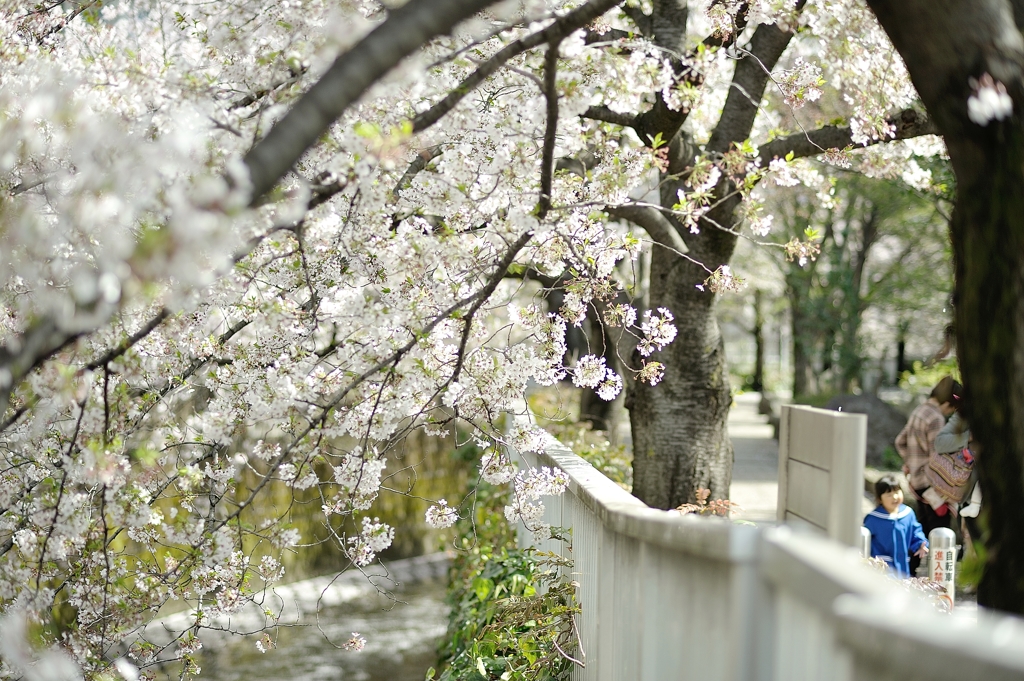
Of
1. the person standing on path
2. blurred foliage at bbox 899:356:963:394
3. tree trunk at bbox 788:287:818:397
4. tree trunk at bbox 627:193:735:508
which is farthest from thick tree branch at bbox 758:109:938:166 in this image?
tree trunk at bbox 788:287:818:397

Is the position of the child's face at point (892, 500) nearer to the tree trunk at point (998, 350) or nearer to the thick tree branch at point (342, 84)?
the tree trunk at point (998, 350)

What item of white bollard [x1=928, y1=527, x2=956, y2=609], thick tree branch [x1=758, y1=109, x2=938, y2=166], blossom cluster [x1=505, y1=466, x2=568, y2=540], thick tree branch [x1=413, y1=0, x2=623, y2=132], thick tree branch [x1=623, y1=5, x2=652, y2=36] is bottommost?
white bollard [x1=928, y1=527, x2=956, y2=609]

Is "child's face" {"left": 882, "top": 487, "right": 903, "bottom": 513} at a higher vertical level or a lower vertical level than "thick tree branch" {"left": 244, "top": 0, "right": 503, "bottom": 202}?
lower

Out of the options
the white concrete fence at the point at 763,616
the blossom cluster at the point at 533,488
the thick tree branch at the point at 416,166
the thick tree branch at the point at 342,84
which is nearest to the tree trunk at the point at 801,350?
the blossom cluster at the point at 533,488

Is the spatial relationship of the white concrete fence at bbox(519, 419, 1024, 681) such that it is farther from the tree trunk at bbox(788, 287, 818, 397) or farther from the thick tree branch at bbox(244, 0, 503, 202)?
the tree trunk at bbox(788, 287, 818, 397)

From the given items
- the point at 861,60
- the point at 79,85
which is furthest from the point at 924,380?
the point at 79,85

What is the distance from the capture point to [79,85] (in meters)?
4.51

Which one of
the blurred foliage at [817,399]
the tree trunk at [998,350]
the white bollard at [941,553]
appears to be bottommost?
the white bollard at [941,553]

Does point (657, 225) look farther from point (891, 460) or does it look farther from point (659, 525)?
point (891, 460)

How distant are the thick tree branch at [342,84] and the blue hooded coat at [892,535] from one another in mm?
4461

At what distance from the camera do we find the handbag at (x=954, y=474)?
20.7 feet

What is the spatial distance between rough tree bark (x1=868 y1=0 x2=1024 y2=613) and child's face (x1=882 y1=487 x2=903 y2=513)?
318 cm

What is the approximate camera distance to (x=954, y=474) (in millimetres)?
6328

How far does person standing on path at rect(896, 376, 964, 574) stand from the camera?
6.55 metres
